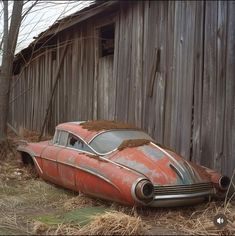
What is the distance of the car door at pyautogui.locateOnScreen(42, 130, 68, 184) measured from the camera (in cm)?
872

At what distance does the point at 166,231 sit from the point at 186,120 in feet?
10.4

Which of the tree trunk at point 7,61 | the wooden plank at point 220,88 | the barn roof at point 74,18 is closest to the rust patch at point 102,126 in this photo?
the wooden plank at point 220,88

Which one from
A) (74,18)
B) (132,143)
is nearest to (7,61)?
(74,18)

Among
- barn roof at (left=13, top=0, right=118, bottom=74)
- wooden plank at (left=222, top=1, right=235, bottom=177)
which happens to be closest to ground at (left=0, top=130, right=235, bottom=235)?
wooden plank at (left=222, top=1, right=235, bottom=177)

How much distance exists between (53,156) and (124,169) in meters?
2.17

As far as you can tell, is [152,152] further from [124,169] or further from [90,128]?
[90,128]

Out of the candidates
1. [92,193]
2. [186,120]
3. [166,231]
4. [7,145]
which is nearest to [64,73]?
[7,145]

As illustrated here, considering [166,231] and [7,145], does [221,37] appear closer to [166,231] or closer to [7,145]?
[166,231]

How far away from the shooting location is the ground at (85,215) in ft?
19.6

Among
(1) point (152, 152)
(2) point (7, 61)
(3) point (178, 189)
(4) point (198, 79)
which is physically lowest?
(3) point (178, 189)

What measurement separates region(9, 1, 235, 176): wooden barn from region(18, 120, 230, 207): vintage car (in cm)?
103

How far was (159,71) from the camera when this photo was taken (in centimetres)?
995

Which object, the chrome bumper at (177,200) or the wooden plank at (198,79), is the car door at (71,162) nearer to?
the chrome bumper at (177,200)

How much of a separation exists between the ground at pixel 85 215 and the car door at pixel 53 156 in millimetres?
246
